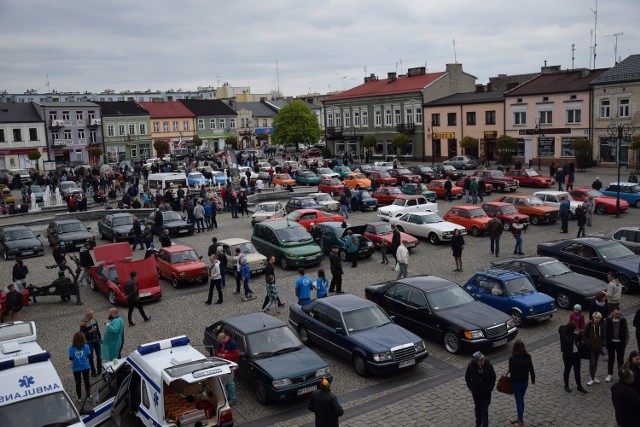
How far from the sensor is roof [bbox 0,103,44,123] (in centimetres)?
7249

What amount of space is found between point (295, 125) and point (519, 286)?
2551 inches

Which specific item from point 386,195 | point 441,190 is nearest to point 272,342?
point 386,195

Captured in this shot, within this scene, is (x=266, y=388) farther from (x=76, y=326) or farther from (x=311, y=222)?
(x=311, y=222)

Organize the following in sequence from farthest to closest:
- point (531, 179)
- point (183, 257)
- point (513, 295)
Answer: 1. point (531, 179)
2. point (183, 257)
3. point (513, 295)

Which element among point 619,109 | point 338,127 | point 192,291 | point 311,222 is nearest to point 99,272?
point 192,291

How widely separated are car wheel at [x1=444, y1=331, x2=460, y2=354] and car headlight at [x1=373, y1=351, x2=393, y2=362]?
2.05m

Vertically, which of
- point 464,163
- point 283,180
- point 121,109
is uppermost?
point 121,109

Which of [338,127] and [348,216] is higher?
[338,127]

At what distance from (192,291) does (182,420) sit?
1141cm

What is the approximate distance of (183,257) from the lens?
2192cm

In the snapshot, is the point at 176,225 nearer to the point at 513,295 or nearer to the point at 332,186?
the point at 332,186

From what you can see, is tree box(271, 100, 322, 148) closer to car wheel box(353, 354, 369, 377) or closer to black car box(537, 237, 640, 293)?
black car box(537, 237, 640, 293)

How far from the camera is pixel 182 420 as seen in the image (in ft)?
→ 32.0

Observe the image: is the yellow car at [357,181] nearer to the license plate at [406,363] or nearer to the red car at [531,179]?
the red car at [531,179]
